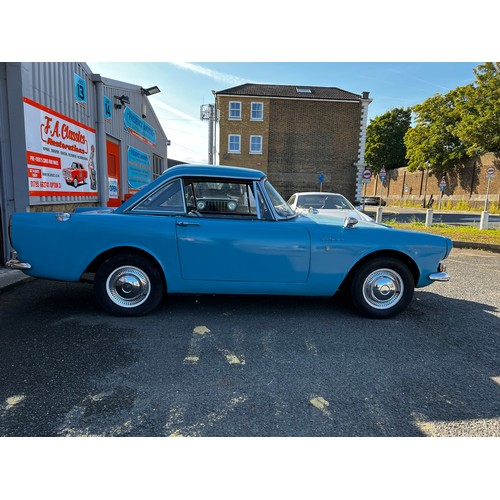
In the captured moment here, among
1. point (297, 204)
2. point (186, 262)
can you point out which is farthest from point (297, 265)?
point (297, 204)

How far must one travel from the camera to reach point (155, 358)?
2.73 meters

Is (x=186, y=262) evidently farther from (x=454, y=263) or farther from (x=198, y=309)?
(x=454, y=263)

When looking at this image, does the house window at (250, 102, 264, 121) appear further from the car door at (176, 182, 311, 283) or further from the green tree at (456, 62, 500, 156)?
the car door at (176, 182, 311, 283)

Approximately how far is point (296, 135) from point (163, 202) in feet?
84.4

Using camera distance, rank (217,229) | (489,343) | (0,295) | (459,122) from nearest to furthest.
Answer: (489,343) < (217,229) < (0,295) < (459,122)

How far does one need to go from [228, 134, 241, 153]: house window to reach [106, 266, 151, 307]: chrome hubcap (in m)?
25.3

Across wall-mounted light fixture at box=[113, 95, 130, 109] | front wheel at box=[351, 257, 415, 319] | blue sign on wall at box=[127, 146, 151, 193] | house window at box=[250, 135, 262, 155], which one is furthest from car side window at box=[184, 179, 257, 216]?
house window at box=[250, 135, 262, 155]

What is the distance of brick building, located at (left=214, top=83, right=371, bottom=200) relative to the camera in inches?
1058

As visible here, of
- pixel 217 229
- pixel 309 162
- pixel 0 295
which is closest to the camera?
pixel 217 229

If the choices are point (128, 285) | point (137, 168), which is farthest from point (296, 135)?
point (128, 285)

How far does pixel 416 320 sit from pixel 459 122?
34.7m

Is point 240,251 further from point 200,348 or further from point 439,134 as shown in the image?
point 439,134

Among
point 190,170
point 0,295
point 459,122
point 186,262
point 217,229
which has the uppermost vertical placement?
point 459,122

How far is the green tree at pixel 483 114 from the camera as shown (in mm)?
27062
